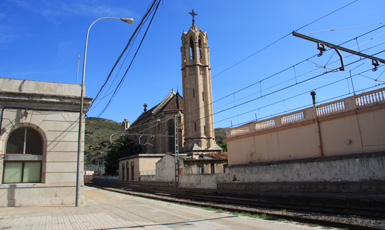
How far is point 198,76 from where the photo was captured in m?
48.1

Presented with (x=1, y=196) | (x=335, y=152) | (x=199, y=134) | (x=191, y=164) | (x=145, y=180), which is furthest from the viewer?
(x=199, y=134)

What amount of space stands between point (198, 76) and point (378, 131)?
33756mm

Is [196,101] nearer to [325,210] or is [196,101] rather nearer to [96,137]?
[325,210]

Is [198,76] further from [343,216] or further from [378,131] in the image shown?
[343,216]

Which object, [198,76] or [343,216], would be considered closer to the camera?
[343,216]

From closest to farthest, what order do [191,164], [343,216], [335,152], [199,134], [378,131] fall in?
[343,216] → [378,131] → [335,152] → [191,164] → [199,134]

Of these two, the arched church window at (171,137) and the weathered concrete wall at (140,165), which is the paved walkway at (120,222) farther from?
the arched church window at (171,137)

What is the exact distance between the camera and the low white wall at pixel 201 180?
27.6 metres

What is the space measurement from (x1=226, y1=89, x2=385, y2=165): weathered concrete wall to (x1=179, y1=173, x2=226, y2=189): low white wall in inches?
94.4

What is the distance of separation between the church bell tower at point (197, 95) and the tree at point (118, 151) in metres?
20.2

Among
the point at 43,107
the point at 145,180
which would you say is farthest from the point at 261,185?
the point at 145,180

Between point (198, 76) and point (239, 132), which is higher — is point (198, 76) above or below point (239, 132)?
above

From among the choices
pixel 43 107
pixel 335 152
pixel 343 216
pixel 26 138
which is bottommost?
pixel 343 216

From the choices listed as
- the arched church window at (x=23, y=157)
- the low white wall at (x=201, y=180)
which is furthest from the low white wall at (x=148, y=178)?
the arched church window at (x=23, y=157)
